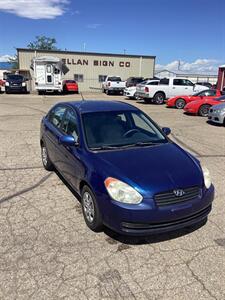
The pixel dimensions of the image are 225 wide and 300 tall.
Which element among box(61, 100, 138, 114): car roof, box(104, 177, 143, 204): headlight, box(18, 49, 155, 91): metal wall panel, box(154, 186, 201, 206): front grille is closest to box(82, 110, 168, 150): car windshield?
box(61, 100, 138, 114): car roof

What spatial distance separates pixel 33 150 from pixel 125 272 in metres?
5.19

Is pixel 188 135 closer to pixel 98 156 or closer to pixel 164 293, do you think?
pixel 98 156

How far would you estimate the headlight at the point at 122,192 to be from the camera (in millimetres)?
3080

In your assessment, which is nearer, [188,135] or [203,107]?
[188,135]

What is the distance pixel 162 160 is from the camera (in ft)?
11.9

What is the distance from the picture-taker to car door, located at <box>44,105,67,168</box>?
16.3ft

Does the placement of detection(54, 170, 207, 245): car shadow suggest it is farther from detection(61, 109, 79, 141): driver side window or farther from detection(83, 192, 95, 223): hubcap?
detection(61, 109, 79, 141): driver side window

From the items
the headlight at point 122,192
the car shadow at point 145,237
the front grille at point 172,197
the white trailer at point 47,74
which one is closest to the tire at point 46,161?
the car shadow at point 145,237

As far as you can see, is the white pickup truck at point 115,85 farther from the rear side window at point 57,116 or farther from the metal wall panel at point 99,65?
the rear side window at point 57,116

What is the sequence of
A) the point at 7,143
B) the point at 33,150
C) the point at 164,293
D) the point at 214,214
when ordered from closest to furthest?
the point at 164,293 < the point at 214,214 < the point at 33,150 < the point at 7,143

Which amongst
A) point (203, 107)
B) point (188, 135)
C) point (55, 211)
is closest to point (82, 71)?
point (203, 107)

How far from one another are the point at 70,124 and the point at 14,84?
24264 mm

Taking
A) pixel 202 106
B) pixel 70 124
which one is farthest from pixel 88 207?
pixel 202 106

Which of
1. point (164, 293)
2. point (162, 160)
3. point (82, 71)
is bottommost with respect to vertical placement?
point (164, 293)
